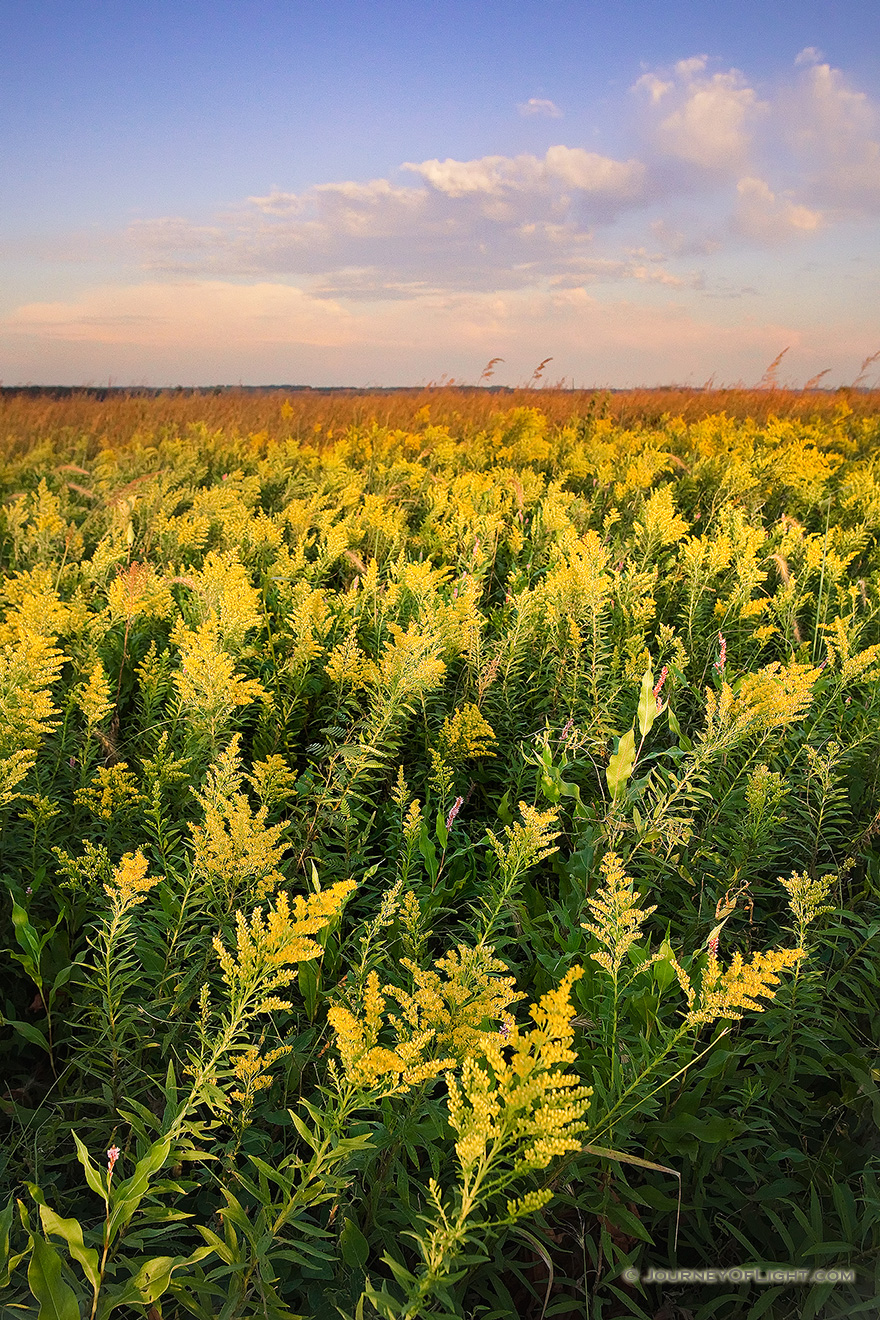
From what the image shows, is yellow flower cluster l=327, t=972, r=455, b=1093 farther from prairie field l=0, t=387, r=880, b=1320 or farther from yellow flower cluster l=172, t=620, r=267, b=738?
yellow flower cluster l=172, t=620, r=267, b=738

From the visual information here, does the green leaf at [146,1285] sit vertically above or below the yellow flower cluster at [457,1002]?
below

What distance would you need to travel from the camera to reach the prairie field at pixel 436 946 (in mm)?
1057

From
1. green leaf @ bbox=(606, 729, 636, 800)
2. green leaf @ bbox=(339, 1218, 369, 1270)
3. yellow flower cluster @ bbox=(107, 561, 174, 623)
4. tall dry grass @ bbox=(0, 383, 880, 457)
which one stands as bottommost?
green leaf @ bbox=(339, 1218, 369, 1270)

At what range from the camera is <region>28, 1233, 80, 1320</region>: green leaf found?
33.8 inches

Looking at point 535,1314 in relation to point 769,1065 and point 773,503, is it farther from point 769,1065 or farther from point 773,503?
point 773,503

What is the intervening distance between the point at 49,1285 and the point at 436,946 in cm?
112

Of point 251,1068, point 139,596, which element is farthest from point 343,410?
point 251,1068

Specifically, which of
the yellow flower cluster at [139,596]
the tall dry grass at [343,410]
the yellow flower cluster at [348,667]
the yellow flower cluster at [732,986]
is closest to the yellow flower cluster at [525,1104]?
the yellow flower cluster at [732,986]

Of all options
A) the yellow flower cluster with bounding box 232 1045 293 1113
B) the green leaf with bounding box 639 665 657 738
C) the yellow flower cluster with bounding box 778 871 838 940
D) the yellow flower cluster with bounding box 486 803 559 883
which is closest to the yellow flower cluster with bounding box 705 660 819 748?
the green leaf with bounding box 639 665 657 738

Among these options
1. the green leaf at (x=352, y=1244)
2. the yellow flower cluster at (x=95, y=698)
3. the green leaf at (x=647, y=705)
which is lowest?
the green leaf at (x=352, y=1244)

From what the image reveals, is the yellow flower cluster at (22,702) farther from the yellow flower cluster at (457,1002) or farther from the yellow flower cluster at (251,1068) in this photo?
the yellow flower cluster at (457,1002)

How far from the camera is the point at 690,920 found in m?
1.84

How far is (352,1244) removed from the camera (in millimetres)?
1097

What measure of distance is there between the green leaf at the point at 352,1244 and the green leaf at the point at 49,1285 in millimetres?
364
